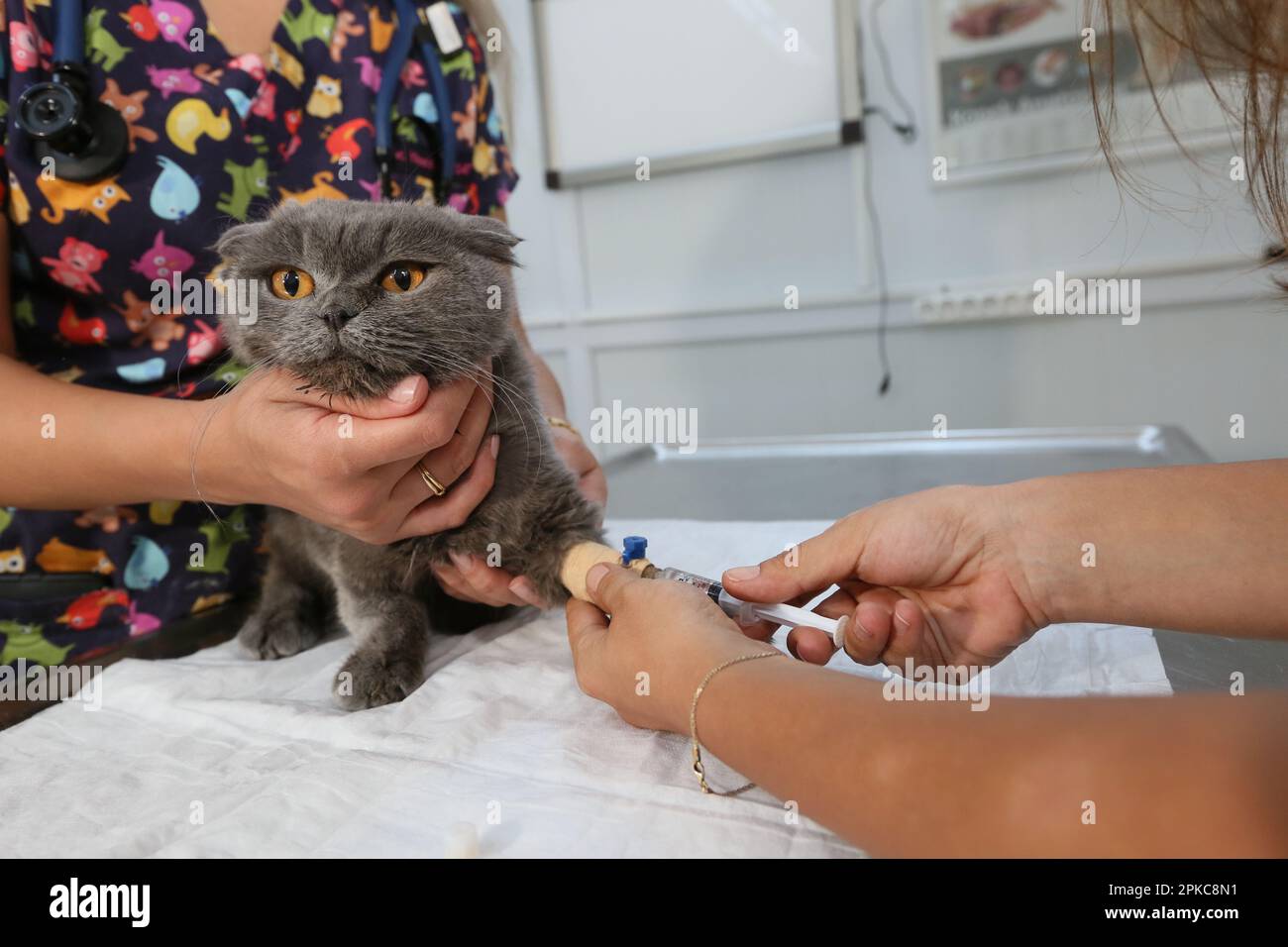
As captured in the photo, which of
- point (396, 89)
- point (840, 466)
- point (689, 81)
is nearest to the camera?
point (396, 89)

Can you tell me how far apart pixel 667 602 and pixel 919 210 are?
2232 millimetres

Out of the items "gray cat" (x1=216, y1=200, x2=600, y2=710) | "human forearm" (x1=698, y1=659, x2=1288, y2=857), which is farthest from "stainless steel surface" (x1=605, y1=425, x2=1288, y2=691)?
"human forearm" (x1=698, y1=659, x2=1288, y2=857)

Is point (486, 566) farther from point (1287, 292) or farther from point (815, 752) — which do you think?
point (1287, 292)

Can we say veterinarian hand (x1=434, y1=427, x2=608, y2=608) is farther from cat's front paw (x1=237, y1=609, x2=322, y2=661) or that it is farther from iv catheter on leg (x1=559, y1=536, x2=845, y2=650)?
cat's front paw (x1=237, y1=609, x2=322, y2=661)

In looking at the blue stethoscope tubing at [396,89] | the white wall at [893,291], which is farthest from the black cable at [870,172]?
the blue stethoscope tubing at [396,89]

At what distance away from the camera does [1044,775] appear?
0.43m

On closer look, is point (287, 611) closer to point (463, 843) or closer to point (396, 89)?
point (463, 843)

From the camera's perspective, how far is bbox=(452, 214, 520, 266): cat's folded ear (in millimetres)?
955

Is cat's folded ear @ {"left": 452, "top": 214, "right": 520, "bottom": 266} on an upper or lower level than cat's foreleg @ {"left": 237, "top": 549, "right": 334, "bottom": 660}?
upper

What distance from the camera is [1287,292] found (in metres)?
0.74

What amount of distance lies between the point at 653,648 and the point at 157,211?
32.9 inches

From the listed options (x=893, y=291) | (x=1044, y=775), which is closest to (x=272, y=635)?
(x=1044, y=775)

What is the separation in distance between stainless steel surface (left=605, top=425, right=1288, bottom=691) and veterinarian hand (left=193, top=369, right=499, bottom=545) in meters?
0.70

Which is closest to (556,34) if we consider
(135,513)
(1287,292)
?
(135,513)
